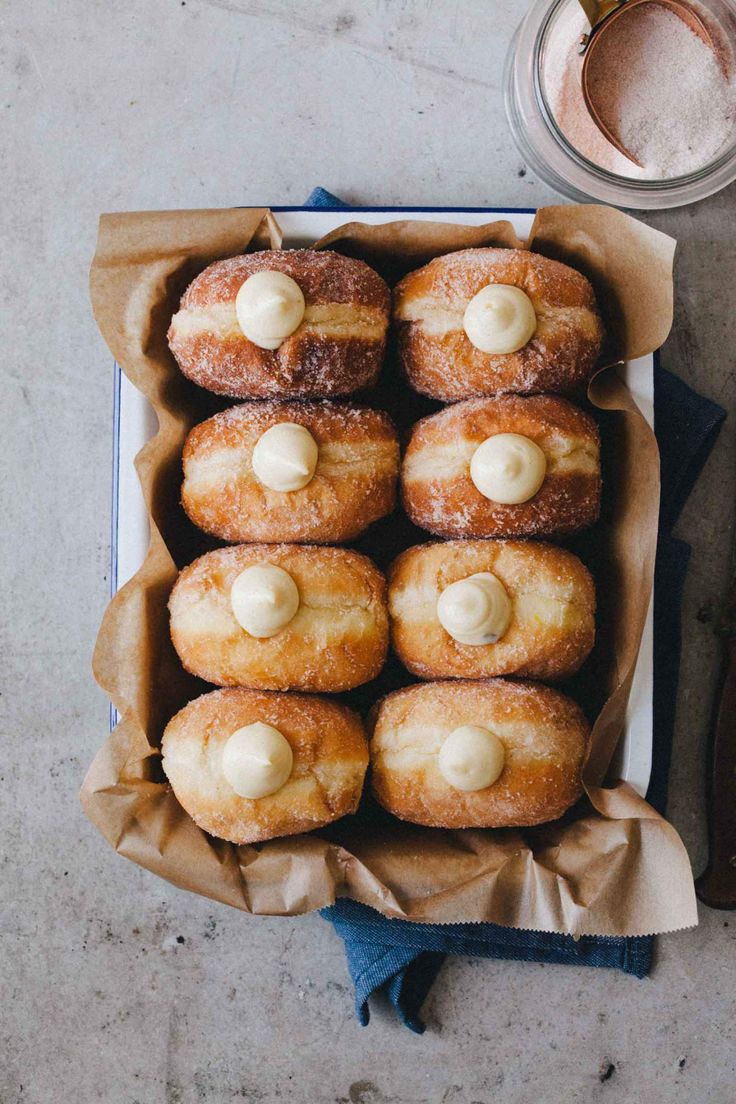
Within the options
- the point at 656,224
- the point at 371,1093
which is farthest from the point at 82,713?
the point at 656,224

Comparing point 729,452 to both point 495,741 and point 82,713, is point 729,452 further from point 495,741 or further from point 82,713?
point 82,713

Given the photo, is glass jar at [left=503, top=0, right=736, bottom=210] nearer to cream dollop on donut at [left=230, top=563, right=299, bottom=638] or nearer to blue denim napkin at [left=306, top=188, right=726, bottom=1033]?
blue denim napkin at [left=306, top=188, right=726, bottom=1033]

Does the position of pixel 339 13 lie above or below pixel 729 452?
above

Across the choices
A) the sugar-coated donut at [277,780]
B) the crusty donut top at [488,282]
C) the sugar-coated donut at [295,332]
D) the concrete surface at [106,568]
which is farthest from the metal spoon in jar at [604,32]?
the sugar-coated donut at [277,780]

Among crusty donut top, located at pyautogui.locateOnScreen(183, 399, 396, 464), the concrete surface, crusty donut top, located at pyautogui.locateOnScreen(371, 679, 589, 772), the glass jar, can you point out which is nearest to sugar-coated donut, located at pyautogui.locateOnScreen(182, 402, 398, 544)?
crusty donut top, located at pyautogui.locateOnScreen(183, 399, 396, 464)

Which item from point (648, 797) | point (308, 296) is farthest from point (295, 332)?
point (648, 797)

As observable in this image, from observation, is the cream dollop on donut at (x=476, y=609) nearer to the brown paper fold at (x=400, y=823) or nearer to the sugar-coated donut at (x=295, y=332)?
the brown paper fold at (x=400, y=823)
